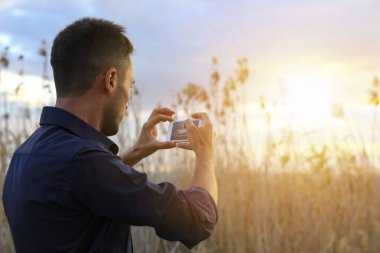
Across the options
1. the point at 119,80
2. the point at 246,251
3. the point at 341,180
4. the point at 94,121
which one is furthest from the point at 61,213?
the point at 341,180

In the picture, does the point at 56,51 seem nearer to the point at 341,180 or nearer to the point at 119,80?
the point at 119,80

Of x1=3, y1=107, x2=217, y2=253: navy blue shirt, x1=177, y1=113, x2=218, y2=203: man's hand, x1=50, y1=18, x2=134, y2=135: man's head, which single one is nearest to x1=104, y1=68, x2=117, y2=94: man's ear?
x1=50, y1=18, x2=134, y2=135: man's head

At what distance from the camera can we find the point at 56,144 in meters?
1.19

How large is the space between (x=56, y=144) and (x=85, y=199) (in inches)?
5.8

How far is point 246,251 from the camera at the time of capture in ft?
9.62

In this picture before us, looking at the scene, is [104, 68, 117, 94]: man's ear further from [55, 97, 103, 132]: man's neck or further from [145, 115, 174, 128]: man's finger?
[145, 115, 174, 128]: man's finger

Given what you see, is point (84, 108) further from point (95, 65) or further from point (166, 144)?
point (166, 144)

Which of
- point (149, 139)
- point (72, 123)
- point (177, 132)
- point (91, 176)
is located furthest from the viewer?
point (149, 139)

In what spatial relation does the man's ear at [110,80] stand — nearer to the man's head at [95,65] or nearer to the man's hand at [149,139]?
the man's head at [95,65]

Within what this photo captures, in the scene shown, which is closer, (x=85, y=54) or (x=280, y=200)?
(x=85, y=54)

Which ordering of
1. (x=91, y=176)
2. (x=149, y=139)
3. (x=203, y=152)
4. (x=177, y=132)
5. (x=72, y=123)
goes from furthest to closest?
(x=149, y=139) < (x=177, y=132) < (x=203, y=152) < (x=72, y=123) < (x=91, y=176)

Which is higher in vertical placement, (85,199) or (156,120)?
(156,120)

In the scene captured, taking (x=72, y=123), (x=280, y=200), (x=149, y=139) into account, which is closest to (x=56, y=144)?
Answer: (x=72, y=123)

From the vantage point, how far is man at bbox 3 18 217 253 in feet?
3.70
